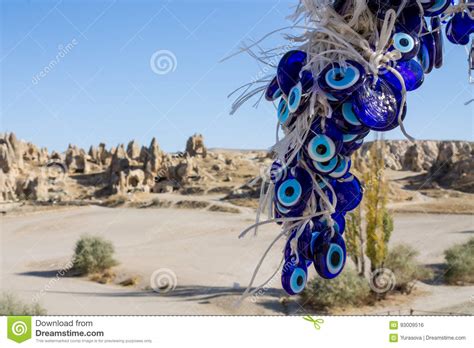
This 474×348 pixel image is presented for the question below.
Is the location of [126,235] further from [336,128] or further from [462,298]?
[336,128]

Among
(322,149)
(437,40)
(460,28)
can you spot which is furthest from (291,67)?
(460,28)

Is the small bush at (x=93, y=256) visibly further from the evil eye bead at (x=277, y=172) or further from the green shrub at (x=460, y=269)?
the evil eye bead at (x=277, y=172)

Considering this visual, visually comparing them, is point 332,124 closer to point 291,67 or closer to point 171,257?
point 291,67

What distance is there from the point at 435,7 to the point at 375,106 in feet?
1.93

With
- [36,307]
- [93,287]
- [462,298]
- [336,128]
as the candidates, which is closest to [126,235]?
[93,287]

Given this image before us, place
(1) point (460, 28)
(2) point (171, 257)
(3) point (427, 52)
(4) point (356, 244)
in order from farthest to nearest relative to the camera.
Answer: (2) point (171, 257) < (4) point (356, 244) < (1) point (460, 28) < (3) point (427, 52)

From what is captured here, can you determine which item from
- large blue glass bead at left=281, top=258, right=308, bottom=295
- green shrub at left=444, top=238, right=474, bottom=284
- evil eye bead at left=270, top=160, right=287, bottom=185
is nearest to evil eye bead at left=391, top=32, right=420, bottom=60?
evil eye bead at left=270, top=160, right=287, bottom=185

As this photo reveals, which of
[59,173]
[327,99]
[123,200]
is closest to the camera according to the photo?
[327,99]

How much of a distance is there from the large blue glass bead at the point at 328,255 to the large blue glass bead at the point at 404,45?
30.5 inches

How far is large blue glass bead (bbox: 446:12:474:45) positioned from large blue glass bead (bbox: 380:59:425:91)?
0.57m

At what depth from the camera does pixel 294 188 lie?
2.04 metres

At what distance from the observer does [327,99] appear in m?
2.01

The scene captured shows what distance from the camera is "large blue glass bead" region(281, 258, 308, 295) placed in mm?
2184

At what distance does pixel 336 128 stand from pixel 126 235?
56.8 ft
